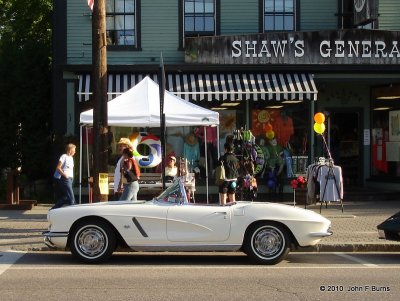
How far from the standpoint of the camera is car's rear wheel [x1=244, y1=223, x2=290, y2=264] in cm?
1037

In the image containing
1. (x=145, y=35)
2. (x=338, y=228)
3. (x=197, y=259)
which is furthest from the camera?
(x=145, y=35)

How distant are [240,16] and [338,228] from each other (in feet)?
25.4

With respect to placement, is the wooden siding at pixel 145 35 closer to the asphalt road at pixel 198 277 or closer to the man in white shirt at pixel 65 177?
the man in white shirt at pixel 65 177

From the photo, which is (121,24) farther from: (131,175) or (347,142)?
(347,142)

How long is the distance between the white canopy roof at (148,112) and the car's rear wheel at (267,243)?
5.00 m

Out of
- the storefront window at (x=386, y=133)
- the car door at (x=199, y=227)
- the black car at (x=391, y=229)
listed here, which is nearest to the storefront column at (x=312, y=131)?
the storefront window at (x=386, y=133)

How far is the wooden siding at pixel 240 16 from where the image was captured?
1945 cm

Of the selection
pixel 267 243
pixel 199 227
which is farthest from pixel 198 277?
pixel 267 243

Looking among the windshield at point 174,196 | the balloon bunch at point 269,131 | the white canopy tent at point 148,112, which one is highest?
the white canopy tent at point 148,112

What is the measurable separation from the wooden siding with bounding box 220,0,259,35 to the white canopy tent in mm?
4831

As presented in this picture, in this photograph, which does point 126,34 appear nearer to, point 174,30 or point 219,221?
point 174,30

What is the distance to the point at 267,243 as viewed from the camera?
34.2 ft

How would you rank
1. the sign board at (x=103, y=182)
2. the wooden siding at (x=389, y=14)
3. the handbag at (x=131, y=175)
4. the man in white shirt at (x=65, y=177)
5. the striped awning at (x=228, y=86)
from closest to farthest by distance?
the sign board at (x=103, y=182) → the handbag at (x=131, y=175) → the man in white shirt at (x=65, y=177) → the striped awning at (x=228, y=86) → the wooden siding at (x=389, y=14)

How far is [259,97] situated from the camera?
18359mm
